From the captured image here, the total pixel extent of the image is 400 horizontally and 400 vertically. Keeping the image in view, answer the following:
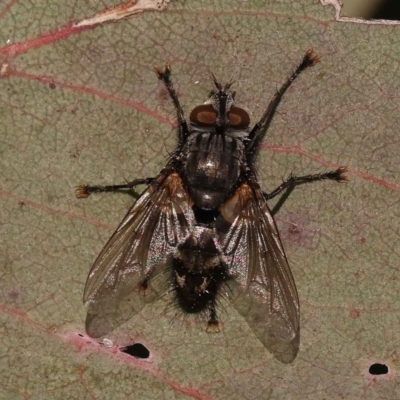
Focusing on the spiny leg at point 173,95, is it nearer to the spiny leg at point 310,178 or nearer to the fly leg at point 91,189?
the fly leg at point 91,189

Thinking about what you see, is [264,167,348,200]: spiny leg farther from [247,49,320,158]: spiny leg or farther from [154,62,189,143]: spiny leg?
[154,62,189,143]: spiny leg

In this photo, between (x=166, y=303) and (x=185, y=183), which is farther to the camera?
(x=166, y=303)

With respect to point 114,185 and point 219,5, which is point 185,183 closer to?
point 114,185

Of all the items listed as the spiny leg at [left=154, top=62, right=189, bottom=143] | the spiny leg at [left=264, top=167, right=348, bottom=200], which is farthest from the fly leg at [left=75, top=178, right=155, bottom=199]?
the spiny leg at [left=264, top=167, right=348, bottom=200]

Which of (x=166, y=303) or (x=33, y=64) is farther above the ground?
(x=33, y=64)

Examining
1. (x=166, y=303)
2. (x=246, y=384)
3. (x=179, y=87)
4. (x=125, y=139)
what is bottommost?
(x=246, y=384)

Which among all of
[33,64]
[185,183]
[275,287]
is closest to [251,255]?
[275,287]
